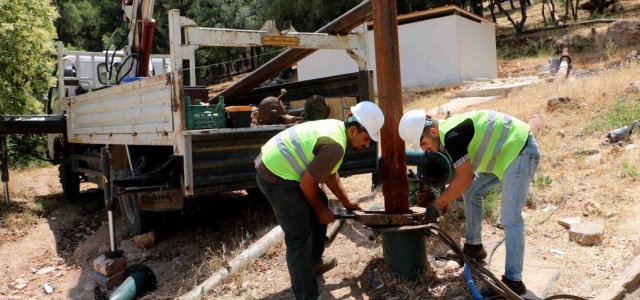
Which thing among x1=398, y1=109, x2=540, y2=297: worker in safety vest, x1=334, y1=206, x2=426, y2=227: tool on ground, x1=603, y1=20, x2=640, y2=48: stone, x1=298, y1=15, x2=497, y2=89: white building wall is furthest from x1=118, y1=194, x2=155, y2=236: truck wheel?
x1=603, y1=20, x2=640, y2=48: stone

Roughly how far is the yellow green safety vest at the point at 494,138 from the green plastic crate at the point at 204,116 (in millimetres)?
2140

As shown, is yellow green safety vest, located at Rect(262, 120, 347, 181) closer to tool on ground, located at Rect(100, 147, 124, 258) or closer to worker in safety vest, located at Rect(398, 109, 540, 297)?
→ worker in safety vest, located at Rect(398, 109, 540, 297)

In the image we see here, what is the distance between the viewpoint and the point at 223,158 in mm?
4918

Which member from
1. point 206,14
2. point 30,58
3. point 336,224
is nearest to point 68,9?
point 206,14

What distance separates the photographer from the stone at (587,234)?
4.47 meters

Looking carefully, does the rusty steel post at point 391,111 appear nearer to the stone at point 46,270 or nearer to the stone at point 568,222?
the stone at point 568,222

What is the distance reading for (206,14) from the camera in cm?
2677

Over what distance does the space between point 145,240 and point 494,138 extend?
13.4 feet

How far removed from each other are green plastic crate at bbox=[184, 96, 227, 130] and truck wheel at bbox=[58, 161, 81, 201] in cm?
514

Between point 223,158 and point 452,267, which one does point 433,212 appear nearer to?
point 452,267

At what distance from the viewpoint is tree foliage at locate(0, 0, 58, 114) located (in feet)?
27.9

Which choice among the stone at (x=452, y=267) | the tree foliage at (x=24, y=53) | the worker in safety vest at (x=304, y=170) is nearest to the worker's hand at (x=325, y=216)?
the worker in safety vest at (x=304, y=170)

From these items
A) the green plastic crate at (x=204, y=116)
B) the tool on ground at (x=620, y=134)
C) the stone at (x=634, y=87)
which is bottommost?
the tool on ground at (x=620, y=134)

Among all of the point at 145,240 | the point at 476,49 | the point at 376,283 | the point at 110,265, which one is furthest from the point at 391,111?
the point at 476,49
